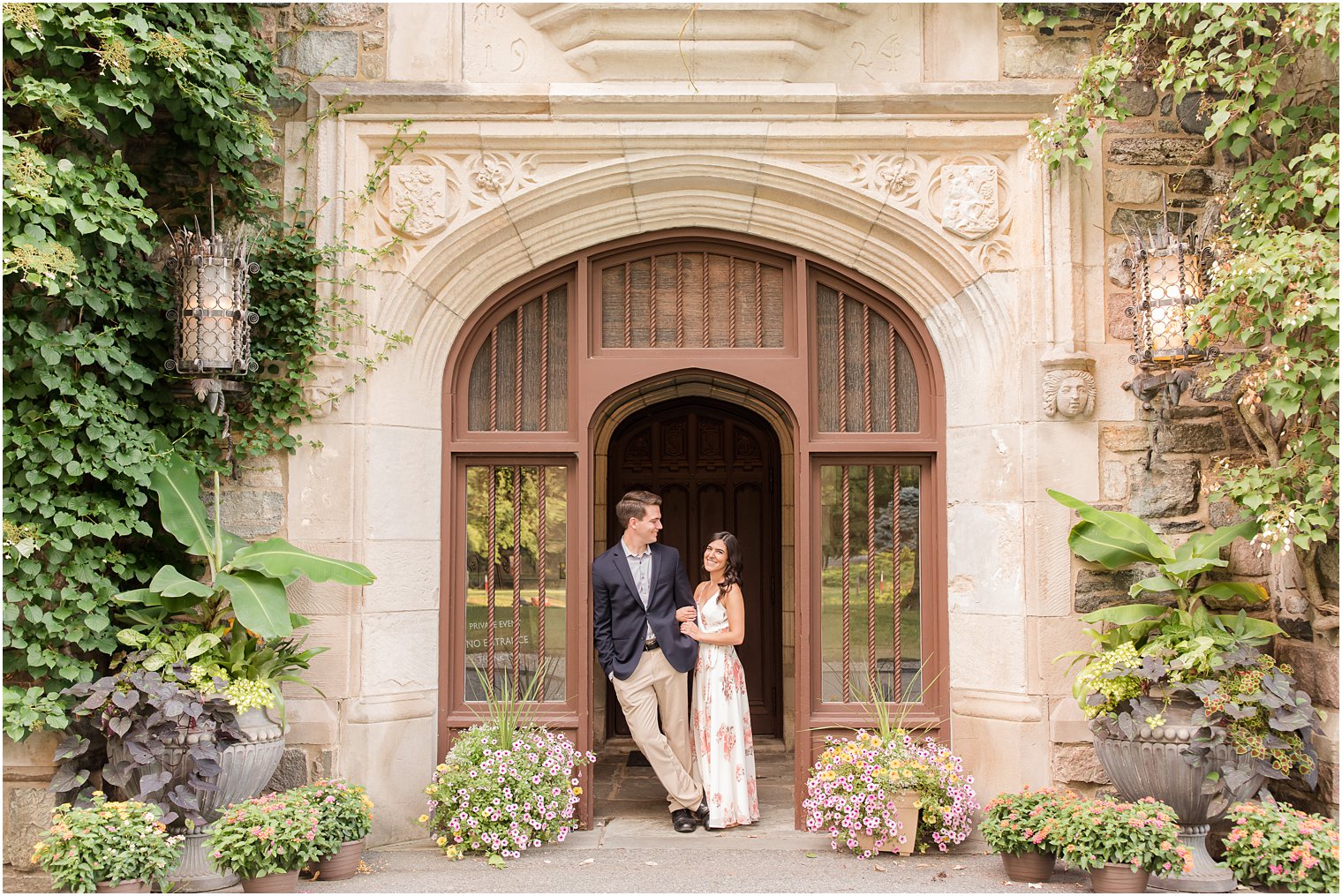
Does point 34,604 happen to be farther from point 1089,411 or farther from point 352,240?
point 1089,411

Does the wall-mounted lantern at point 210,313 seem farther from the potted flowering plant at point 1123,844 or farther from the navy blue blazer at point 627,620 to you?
the potted flowering plant at point 1123,844

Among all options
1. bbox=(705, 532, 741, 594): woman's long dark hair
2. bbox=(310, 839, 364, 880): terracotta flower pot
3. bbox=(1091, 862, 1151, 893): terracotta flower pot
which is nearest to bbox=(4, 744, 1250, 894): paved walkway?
bbox=(310, 839, 364, 880): terracotta flower pot

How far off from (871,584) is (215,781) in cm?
310

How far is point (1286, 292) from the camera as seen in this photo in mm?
4293

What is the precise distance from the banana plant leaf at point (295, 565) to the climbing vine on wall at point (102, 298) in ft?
1.41

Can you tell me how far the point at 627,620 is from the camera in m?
5.13

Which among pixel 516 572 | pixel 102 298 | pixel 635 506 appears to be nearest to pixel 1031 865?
pixel 635 506

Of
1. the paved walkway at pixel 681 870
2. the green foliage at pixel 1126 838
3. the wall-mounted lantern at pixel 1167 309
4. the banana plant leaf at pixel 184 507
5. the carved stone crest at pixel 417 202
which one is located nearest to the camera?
the green foliage at pixel 1126 838

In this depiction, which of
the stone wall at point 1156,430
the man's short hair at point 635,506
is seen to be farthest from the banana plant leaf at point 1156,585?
the man's short hair at point 635,506

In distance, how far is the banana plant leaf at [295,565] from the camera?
175 inches

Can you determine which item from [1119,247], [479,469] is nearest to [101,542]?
[479,469]

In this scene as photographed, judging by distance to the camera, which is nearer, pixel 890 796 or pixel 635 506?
pixel 890 796

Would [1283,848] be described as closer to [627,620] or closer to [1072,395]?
[1072,395]

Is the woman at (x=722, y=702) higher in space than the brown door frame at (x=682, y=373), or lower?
lower
